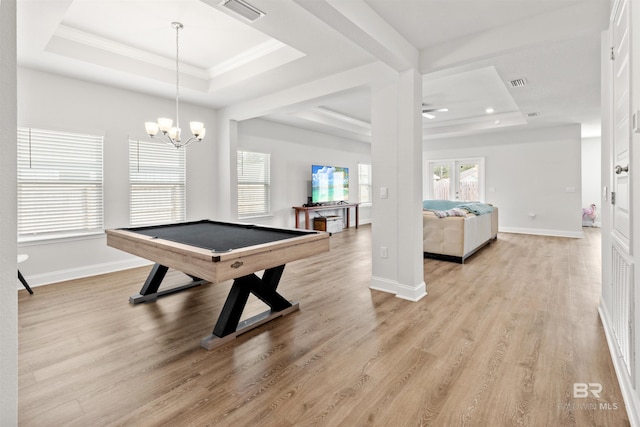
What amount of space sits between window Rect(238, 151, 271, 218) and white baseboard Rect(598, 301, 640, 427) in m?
5.43

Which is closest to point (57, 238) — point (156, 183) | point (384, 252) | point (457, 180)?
point (156, 183)

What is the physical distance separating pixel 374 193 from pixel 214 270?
7.24ft

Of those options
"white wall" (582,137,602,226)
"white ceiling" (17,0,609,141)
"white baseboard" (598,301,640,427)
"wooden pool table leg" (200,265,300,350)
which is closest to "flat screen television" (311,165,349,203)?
"white ceiling" (17,0,609,141)

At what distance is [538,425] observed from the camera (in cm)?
151

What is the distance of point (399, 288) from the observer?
11.1ft

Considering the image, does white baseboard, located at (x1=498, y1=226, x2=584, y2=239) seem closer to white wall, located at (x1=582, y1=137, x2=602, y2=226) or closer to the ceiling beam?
white wall, located at (x1=582, y1=137, x2=602, y2=226)

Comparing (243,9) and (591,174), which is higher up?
(243,9)

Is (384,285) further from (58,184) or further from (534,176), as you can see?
(534,176)

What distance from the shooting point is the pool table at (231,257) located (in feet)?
6.73

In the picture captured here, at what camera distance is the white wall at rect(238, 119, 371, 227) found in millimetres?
6449

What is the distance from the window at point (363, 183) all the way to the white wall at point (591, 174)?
248 inches

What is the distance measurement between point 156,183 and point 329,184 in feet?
14.2

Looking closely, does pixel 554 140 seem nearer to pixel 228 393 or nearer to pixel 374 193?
pixel 374 193

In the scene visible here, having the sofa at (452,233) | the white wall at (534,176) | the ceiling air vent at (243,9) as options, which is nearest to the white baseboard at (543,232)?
the white wall at (534,176)
